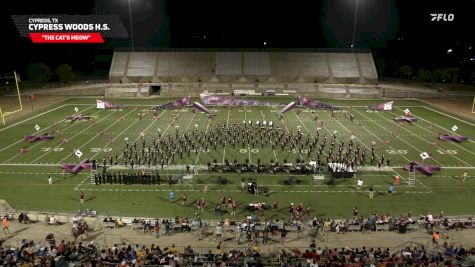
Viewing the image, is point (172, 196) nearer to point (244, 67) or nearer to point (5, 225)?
point (5, 225)

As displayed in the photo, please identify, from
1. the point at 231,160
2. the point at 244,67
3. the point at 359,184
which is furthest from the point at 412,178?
the point at 244,67

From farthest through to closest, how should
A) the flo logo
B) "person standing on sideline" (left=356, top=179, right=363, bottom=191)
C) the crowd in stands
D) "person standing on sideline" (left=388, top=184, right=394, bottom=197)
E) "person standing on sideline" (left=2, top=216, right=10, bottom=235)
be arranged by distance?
the flo logo < "person standing on sideline" (left=356, top=179, right=363, bottom=191) < "person standing on sideline" (left=388, top=184, right=394, bottom=197) < "person standing on sideline" (left=2, top=216, right=10, bottom=235) < the crowd in stands

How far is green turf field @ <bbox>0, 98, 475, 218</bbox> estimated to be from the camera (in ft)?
71.9

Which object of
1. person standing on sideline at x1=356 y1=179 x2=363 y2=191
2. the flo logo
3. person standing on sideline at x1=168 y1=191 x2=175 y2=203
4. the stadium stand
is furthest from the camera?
the stadium stand

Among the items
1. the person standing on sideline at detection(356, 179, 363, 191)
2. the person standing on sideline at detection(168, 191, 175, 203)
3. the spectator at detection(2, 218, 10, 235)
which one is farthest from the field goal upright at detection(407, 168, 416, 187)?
the spectator at detection(2, 218, 10, 235)

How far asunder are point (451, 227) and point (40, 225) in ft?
63.1

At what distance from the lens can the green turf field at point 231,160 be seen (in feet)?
71.9

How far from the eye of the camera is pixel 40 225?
18906 mm

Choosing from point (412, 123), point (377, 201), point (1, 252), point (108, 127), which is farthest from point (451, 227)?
point (108, 127)

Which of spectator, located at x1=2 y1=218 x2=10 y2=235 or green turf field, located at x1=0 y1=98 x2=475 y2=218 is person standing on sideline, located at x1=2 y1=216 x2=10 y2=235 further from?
green turf field, located at x1=0 y1=98 x2=475 y2=218

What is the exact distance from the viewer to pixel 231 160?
28.9 metres

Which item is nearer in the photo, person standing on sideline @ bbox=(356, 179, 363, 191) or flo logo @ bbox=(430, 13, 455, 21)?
person standing on sideline @ bbox=(356, 179, 363, 191)

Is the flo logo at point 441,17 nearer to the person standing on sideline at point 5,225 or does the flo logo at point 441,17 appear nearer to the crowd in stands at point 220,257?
the crowd in stands at point 220,257

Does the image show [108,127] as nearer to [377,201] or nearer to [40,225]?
[40,225]
